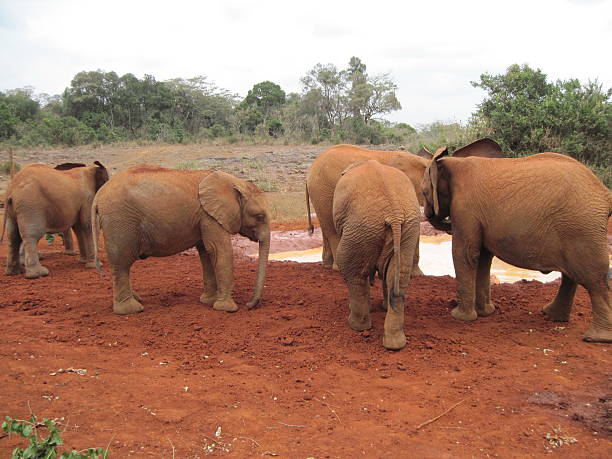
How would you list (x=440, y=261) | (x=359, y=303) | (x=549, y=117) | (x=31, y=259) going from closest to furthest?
(x=359, y=303)
(x=31, y=259)
(x=440, y=261)
(x=549, y=117)

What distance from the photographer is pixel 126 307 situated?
21.9ft

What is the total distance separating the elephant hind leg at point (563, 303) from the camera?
601 centimetres

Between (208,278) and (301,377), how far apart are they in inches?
103

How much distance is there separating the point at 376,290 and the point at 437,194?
1.81 metres

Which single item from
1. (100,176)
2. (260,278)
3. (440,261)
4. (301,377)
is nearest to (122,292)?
(260,278)

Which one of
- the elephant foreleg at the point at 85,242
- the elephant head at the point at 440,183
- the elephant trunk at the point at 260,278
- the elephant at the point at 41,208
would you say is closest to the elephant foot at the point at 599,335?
the elephant head at the point at 440,183

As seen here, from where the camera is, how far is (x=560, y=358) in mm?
5184

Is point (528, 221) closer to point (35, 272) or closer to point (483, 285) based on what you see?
point (483, 285)

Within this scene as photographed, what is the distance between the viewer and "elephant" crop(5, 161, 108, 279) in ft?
27.7

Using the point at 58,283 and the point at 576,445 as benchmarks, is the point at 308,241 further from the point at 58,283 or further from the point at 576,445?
the point at 576,445

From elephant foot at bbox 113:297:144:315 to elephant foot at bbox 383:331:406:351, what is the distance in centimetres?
319

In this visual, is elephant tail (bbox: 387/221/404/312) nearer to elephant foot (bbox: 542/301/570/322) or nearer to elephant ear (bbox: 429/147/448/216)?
elephant ear (bbox: 429/147/448/216)

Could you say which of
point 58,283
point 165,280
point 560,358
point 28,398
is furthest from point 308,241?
point 28,398

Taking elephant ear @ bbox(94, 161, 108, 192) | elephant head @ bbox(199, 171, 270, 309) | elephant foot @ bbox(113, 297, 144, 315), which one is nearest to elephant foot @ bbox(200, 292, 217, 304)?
elephant head @ bbox(199, 171, 270, 309)
